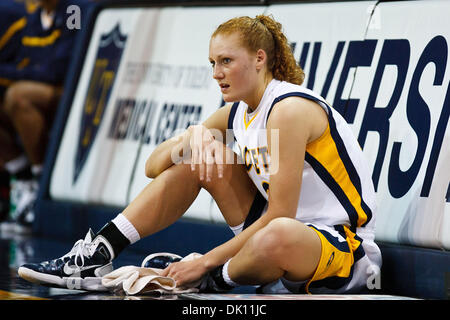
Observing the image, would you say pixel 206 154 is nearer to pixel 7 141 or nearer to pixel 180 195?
pixel 180 195

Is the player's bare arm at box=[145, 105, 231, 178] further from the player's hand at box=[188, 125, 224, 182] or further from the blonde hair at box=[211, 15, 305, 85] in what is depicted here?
the blonde hair at box=[211, 15, 305, 85]

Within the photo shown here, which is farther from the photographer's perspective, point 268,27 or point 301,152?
point 268,27

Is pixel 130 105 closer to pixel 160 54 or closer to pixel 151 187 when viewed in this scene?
pixel 160 54

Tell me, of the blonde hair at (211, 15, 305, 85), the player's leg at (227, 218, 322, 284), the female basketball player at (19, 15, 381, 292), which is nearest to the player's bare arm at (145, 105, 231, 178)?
the female basketball player at (19, 15, 381, 292)

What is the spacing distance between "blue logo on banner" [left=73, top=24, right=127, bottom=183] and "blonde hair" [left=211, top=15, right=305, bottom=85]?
2661mm

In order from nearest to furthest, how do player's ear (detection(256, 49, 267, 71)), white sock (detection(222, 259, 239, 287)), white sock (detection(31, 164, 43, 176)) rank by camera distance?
1. white sock (detection(222, 259, 239, 287))
2. player's ear (detection(256, 49, 267, 71))
3. white sock (detection(31, 164, 43, 176))

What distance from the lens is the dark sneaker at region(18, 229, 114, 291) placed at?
3547mm

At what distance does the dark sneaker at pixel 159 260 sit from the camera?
150 inches

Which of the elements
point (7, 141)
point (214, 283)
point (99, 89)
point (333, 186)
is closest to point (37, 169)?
point (7, 141)

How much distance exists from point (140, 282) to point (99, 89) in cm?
302

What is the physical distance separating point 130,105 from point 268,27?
2.40 meters

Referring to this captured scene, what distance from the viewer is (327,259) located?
333 centimetres

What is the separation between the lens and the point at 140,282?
3.38m
